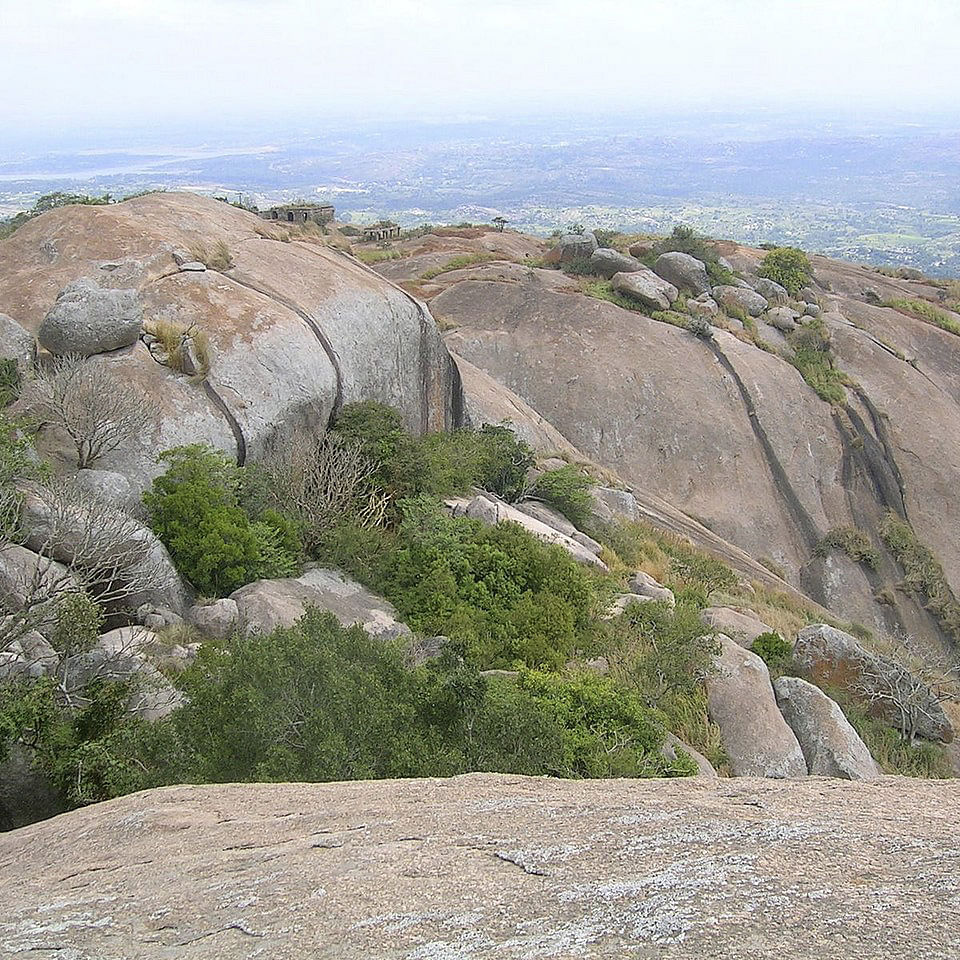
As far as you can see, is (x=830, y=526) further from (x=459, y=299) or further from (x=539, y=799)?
(x=539, y=799)

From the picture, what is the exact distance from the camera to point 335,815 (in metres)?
4.38

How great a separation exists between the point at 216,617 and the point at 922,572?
21887 mm

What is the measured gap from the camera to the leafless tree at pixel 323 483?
40.7 ft

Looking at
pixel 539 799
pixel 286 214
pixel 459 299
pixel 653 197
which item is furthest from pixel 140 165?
pixel 539 799

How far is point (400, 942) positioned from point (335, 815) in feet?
6.04

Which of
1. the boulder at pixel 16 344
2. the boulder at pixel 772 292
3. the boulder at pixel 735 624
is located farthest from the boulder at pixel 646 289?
the boulder at pixel 16 344

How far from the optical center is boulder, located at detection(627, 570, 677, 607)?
14076mm

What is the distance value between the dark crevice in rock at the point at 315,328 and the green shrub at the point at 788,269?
26.9 m

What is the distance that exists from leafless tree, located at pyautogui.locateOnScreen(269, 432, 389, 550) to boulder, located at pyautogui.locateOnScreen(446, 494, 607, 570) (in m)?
1.44

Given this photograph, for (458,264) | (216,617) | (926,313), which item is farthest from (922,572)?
(216,617)

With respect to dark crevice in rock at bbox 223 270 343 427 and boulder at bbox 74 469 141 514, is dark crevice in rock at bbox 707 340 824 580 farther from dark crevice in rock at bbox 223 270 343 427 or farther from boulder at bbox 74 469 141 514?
boulder at bbox 74 469 141 514

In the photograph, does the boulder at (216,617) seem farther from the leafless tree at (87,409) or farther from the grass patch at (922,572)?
the grass patch at (922,572)

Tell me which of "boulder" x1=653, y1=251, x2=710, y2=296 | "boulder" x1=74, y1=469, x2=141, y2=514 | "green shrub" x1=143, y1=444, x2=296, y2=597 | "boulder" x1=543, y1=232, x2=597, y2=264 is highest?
"boulder" x1=543, y1=232, x2=597, y2=264

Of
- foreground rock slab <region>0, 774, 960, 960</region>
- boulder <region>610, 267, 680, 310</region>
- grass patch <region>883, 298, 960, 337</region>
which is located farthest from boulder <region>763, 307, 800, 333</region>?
foreground rock slab <region>0, 774, 960, 960</region>
